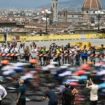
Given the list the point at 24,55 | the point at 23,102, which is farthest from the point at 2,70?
the point at 24,55

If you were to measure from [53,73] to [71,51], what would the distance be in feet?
37.2

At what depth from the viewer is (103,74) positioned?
1579 cm

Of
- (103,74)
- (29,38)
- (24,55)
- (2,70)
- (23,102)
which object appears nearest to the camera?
(23,102)

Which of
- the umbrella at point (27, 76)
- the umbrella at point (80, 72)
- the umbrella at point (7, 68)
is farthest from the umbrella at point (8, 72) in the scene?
the umbrella at point (80, 72)

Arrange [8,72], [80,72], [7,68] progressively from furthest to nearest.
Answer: [7,68]
[8,72]
[80,72]

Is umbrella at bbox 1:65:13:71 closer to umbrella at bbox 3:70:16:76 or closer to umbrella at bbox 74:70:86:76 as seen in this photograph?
umbrella at bbox 3:70:16:76

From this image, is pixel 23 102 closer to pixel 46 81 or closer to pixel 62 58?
pixel 46 81

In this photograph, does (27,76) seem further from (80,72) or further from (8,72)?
(80,72)

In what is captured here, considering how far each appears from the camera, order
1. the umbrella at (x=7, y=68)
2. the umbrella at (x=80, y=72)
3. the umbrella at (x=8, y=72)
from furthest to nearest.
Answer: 1. the umbrella at (x=7, y=68)
2. the umbrella at (x=8, y=72)
3. the umbrella at (x=80, y=72)

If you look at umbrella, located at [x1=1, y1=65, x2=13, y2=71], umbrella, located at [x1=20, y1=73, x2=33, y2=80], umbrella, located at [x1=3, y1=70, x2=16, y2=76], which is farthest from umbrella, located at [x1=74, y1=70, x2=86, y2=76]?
umbrella, located at [x1=1, y1=65, x2=13, y2=71]

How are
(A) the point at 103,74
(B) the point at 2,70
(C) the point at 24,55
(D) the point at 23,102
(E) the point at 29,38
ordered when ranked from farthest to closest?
(E) the point at 29,38, (C) the point at 24,55, (B) the point at 2,70, (A) the point at 103,74, (D) the point at 23,102

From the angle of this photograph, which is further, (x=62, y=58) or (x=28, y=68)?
(x=62, y=58)

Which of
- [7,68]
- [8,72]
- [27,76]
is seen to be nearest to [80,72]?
[27,76]

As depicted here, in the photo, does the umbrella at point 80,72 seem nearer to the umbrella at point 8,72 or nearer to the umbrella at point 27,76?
the umbrella at point 27,76
